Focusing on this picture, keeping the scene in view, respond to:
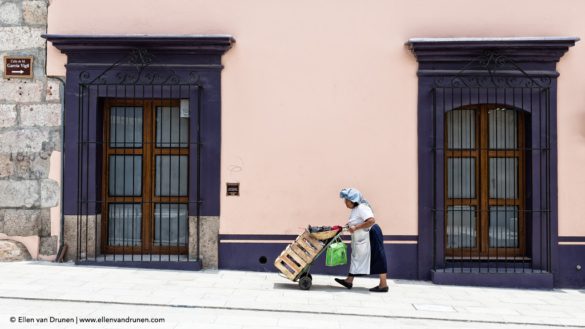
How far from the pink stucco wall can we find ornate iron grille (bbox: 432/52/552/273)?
34 cm

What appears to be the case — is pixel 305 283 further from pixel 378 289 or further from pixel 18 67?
pixel 18 67

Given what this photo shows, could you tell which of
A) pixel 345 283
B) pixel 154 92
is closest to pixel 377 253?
pixel 345 283

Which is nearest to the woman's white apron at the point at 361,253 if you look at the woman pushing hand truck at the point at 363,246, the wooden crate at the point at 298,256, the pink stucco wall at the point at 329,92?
the woman pushing hand truck at the point at 363,246

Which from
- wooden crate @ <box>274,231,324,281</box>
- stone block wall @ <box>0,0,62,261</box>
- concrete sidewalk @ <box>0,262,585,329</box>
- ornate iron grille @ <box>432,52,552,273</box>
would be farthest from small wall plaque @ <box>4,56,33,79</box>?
ornate iron grille @ <box>432,52,552,273</box>

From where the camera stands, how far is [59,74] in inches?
362

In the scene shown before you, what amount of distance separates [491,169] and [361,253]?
2676 mm

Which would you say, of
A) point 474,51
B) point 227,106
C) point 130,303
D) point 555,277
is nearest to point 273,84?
point 227,106

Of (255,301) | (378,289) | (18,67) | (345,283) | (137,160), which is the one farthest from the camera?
(137,160)

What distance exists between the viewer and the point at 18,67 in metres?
9.23

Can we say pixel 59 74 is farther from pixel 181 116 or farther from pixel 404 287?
pixel 404 287

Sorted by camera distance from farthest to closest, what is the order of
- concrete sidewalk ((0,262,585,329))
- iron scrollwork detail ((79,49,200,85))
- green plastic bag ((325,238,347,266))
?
1. iron scrollwork detail ((79,49,200,85))
2. green plastic bag ((325,238,347,266))
3. concrete sidewalk ((0,262,585,329))

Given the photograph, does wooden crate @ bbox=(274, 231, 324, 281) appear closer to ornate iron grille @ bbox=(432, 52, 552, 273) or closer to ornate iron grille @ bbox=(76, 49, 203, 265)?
ornate iron grille @ bbox=(76, 49, 203, 265)

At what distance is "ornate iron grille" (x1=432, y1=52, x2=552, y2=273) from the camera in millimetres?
9055

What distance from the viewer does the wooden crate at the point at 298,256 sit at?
7987 mm
